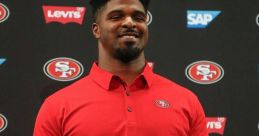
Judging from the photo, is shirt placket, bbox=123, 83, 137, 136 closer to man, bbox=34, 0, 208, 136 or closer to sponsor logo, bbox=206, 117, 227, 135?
man, bbox=34, 0, 208, 136

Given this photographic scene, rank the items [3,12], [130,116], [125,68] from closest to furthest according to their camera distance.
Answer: [130,116] < [125,68] < [3,12]

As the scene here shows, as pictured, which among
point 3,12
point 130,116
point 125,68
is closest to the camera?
point 130,116

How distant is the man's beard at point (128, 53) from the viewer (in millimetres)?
1013

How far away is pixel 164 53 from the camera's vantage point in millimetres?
1558

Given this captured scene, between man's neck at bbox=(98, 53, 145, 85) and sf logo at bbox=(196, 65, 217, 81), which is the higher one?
man's neck at bbox=(98, 53, 145, 85)

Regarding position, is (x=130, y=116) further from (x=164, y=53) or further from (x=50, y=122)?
(x=164, y=53)

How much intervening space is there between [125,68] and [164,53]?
1.64ft

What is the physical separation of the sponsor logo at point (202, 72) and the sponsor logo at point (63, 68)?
44 cm

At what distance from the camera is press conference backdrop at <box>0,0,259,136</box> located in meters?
1.51

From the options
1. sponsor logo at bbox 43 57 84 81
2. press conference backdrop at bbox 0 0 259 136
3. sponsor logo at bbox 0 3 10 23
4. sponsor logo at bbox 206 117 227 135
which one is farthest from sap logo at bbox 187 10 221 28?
sponsor logo at bbox 0 3 10 23

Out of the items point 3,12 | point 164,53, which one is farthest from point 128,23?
point 3,12

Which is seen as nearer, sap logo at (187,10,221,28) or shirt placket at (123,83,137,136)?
shirt placket at (123,83,137,136)

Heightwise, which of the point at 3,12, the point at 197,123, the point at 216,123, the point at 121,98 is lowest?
the point at 216,123

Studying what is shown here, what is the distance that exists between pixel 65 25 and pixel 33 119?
1.28 feet
